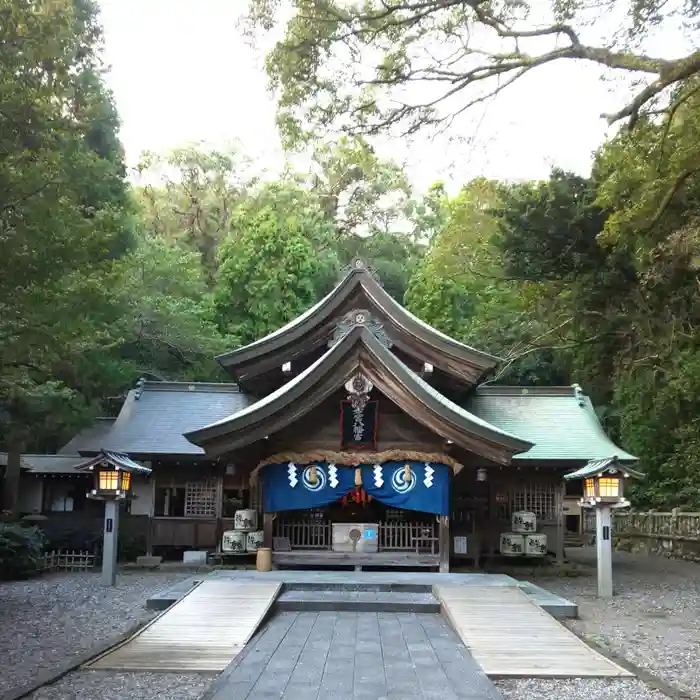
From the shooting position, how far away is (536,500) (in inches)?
682

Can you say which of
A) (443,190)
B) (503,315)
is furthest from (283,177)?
(503,315)

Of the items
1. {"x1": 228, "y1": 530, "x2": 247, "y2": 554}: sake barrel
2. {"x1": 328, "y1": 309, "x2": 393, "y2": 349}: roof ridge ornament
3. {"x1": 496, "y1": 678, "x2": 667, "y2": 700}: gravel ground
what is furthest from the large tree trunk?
{"x1": 496, "y1": 678, "x2": 667, "y2": 700}: gravel ground

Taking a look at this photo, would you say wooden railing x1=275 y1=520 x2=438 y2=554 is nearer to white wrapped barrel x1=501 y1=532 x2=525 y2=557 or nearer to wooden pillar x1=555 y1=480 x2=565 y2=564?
white wrapped barrel x1=501 y1=532 x2=525 y2=557

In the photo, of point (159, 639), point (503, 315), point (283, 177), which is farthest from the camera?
point (283, 177)

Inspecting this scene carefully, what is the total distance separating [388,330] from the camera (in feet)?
56.6

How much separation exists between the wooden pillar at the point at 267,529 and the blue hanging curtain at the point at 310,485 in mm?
279

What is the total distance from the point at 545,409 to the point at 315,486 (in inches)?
291

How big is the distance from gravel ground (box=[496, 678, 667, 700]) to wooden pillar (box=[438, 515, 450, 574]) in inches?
295

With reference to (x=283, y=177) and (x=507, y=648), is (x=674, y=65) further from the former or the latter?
(x=283, y=177)

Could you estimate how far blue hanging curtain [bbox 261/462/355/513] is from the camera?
14508mm

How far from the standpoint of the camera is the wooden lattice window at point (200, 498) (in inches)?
685

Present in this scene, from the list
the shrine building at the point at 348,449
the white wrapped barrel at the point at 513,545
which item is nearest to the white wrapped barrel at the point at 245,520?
the shrine building at the point at 348,449

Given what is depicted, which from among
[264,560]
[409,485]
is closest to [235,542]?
[264,560]

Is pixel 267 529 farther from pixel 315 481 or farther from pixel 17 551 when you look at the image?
pixel 17 551
